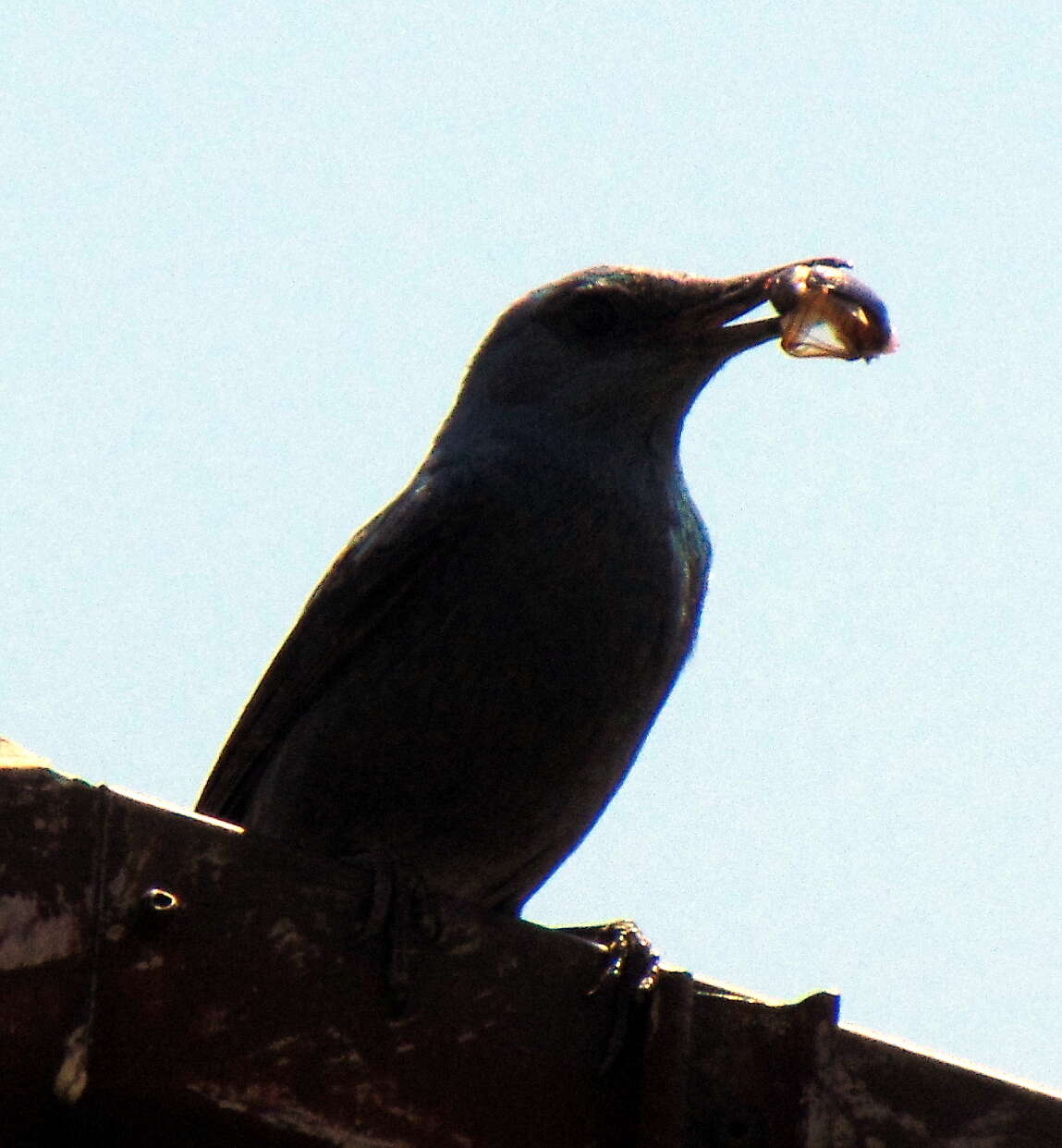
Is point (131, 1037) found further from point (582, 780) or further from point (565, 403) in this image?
point (565, 403)

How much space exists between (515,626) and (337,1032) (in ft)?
8.60

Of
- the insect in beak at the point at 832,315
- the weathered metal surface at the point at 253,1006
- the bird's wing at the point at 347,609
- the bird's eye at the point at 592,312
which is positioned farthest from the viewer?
the bird's eye at the point at 592,312

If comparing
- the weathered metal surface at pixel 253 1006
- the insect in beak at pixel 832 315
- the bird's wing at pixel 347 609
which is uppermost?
the insect in beak at pixel 832 315

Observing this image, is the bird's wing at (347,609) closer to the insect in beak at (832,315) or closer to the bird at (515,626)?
the bird at (515,626)

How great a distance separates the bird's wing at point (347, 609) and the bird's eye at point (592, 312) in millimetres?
763

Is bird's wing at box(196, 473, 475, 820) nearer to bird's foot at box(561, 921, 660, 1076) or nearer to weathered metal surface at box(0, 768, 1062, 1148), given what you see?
bird's foot at box(561, 921, 660, 1076)

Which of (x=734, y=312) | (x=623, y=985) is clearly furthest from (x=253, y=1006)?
(x=734, y=312)

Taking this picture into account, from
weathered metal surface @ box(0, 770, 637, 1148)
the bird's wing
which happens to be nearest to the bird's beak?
the bird's wing

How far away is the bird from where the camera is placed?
5.49m

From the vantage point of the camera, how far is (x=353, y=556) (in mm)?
5977

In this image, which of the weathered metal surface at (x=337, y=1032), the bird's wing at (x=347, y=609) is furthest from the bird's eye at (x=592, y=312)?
the weathered metal surface at (x=337, y=1032)

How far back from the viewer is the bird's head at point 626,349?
6.07 metres

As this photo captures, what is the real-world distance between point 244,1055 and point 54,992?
1.02ft

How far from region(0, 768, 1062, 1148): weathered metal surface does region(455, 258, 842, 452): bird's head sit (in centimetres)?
289
